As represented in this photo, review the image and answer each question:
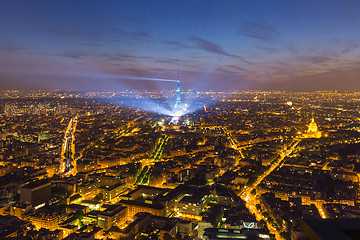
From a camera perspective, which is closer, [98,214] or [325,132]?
[98,214]

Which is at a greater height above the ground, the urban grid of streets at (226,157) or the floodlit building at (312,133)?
the floodlit building at (312,133)

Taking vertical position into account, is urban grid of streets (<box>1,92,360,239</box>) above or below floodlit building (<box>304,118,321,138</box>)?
below

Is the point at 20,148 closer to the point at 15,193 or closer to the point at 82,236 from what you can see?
the point at 15,193

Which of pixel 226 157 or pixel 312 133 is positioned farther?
pixel 312 133

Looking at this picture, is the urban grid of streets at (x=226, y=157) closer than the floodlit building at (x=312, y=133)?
Yes

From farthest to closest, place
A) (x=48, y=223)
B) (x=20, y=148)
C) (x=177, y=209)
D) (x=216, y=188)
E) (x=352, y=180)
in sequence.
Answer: (x=20, y=148), (x=352, y=180), (x=216, y=188), (x=177, y=209), (x=48, y=223)

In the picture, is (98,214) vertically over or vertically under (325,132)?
under

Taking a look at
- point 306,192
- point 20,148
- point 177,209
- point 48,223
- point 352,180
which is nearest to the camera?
point 48,223

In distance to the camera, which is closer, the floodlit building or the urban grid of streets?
the urban grid of streets

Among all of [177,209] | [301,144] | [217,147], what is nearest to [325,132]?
[301,144]

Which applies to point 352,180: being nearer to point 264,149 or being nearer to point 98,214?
point 264,149

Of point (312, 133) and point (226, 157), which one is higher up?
point (312, 133)
